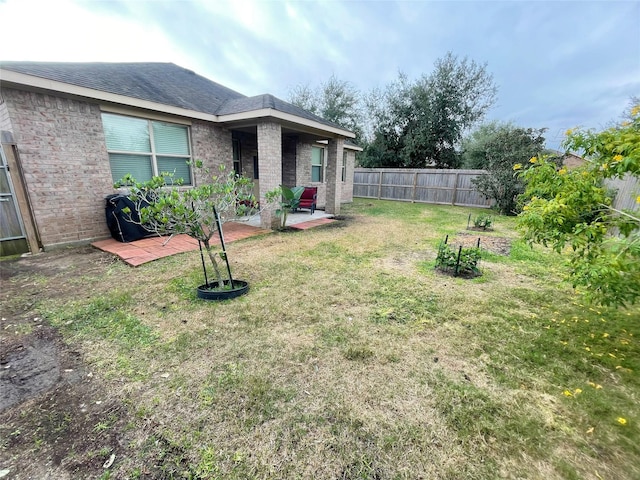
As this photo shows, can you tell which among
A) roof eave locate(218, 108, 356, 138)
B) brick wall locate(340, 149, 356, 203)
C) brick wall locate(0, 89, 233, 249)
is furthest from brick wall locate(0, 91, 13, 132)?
brick wall locate(340, 149, 356, 203)

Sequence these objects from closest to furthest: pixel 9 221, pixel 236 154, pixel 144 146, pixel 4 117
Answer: pixel 4 117 < pixel 9 221 < pixel 144 146 < pixel 236 154

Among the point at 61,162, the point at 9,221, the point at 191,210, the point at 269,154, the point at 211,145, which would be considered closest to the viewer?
the point at 191,210

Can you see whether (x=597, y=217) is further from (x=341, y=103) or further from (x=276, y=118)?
(x=341, y=103)

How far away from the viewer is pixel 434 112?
685 inches

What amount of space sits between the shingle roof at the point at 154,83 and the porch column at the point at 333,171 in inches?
48.7

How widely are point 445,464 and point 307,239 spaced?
5.31 meters

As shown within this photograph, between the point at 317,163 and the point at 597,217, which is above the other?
the point at 317,163

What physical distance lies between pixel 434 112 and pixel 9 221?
19524 millimetres

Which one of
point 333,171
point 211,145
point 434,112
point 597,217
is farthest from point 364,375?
point 434,112

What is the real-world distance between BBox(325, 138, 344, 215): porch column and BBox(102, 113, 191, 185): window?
464 cm

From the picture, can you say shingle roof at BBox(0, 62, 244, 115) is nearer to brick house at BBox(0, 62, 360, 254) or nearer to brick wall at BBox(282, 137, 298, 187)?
brick house at BBox(0, 62, 360, 254)

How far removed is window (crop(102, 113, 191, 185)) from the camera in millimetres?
5828

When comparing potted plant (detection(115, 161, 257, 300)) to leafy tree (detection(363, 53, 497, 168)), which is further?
leafy tree (detection(363, 53, 497, 168))

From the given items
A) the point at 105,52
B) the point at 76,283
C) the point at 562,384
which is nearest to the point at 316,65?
the point at 105,52
